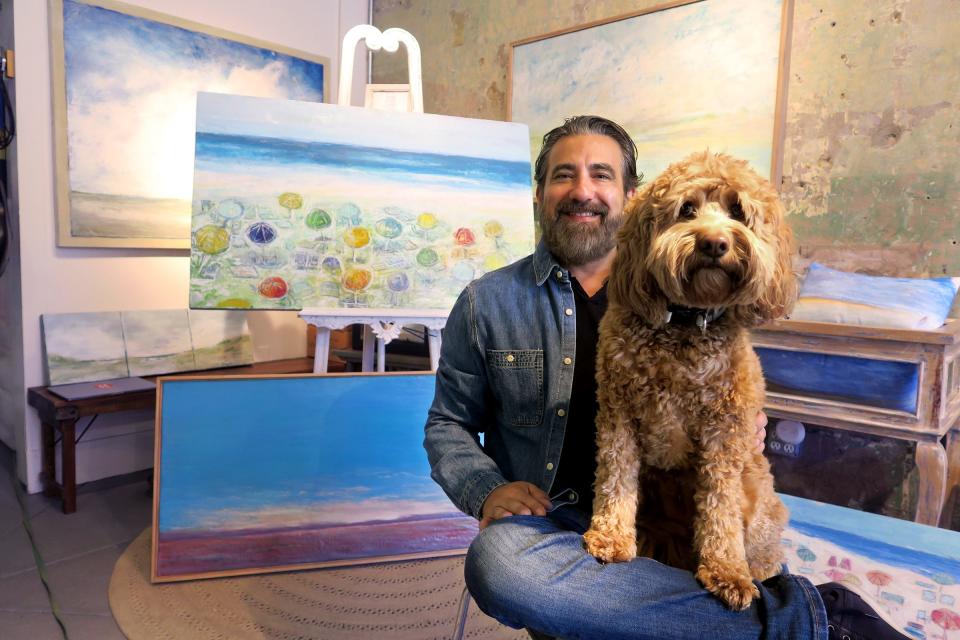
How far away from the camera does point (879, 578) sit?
1.81m

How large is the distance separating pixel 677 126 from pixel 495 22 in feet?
4.72

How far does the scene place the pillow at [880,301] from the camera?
2.27 m

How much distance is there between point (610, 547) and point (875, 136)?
2.27 meters

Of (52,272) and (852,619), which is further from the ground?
(52,272)

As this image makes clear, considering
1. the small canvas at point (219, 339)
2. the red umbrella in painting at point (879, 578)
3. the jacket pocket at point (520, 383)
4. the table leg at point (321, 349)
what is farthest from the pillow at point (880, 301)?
the small canvas at point (219, 339)

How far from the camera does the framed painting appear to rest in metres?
2.42

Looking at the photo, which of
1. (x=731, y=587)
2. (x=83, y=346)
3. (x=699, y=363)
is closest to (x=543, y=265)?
(x=699, y=363)

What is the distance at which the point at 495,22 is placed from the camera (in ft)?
12.7

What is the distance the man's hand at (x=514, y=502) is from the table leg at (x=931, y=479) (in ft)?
5.38

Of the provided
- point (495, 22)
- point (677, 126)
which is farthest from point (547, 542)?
point (495, 22)

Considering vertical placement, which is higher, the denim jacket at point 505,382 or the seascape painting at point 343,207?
the seascape painting at point 343,207

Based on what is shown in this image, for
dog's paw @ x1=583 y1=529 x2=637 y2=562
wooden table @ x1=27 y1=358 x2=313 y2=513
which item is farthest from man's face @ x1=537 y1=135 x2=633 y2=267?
wooden table @ x1=27 y1=358 x2=313 y2=513

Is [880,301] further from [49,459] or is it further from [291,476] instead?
[49,459]

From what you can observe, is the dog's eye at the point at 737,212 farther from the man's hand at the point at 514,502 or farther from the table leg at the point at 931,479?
the table leg at the point at 931,479
